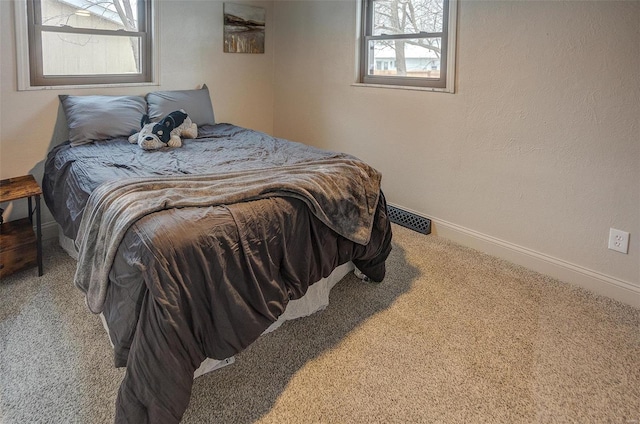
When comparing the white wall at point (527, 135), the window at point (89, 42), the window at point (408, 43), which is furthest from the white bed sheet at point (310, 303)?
the window at point (89, 42)

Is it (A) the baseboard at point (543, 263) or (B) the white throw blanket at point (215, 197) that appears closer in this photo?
(B) the white throw blanket at point (215, 197)

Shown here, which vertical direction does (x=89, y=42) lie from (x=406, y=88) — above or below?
above

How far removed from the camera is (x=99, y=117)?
2854 millimetres

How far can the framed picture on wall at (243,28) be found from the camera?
382 cm

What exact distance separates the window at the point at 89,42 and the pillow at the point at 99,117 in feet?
0.83

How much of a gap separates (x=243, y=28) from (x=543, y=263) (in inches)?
127

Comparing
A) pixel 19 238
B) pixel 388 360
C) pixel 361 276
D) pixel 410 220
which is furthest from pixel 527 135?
pixel 19 238

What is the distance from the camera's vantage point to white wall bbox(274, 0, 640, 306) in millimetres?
2227

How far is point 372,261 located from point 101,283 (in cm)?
139

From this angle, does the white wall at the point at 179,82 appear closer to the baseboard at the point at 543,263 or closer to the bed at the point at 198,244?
the bed at the point at 198,244

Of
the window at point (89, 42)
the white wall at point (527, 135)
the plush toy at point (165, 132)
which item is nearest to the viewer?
the white wall at point (527, 135)

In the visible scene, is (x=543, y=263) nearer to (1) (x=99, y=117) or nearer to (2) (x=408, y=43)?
(2) (x=408, y=43)

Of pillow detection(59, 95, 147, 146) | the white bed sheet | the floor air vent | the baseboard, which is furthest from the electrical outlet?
pillow detection(59, 95, 147, 146)

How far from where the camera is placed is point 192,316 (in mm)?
1405
